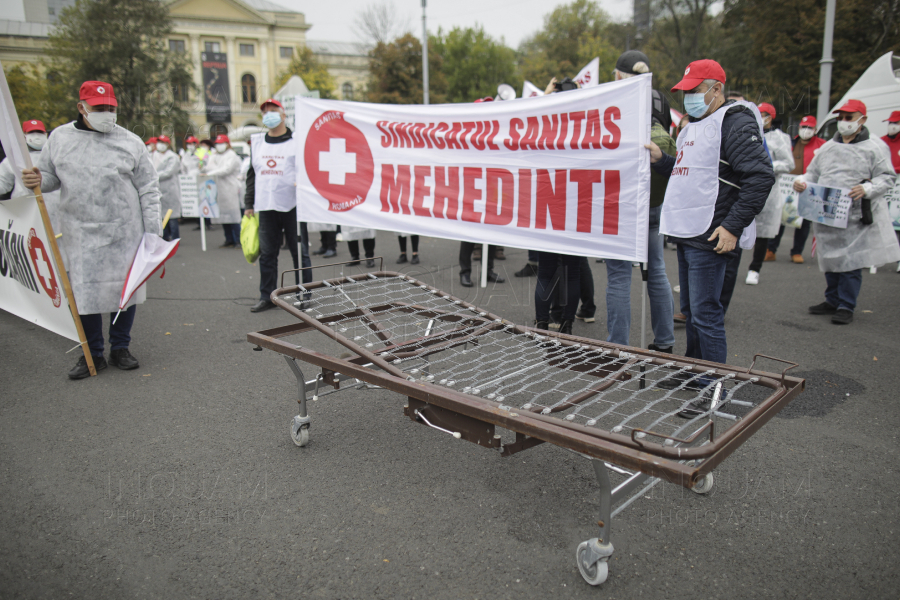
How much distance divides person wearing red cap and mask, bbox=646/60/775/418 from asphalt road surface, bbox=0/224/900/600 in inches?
31.3

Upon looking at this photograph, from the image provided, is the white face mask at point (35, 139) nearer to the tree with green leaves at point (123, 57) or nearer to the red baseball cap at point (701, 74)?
the red baseball cap at point (701, 74)

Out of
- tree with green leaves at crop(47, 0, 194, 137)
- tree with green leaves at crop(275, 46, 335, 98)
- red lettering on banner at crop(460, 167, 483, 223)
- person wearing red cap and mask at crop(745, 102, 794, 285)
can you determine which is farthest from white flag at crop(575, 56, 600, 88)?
tree with green leaves at crop(275, 46, 335, 98)

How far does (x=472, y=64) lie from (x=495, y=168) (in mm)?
46018

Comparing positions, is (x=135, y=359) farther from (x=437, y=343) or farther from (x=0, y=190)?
(x=437, y=343)

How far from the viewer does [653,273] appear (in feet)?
13.2

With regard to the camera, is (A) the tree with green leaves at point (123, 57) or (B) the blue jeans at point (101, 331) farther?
(A) the tree with green leaves at point (123, 57)

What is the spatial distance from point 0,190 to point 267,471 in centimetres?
309

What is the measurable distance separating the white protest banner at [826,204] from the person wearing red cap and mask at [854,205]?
0.06m

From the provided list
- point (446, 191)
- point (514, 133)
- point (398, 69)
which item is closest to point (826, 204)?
point (514, 133)

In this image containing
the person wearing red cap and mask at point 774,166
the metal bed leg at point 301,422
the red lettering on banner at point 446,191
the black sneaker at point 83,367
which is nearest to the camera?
the metal bed leg at point 301,422

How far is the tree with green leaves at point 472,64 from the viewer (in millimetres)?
46625

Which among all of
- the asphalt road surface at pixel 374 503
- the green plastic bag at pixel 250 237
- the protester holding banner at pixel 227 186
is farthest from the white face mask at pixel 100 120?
the protester holding banner at pixel 227 186

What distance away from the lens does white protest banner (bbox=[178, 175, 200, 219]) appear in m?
11.3

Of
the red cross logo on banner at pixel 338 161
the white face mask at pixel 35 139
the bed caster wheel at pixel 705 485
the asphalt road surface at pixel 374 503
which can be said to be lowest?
the asphalt road surface at pixel 374 503
